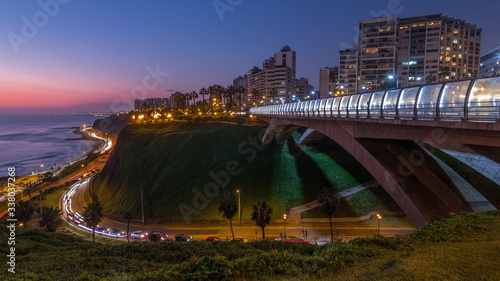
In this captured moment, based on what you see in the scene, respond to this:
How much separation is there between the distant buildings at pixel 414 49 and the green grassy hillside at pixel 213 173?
68622mm

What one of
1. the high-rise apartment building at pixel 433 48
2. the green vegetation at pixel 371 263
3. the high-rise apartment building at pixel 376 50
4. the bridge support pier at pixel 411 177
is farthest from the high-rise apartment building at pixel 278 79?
the green vegetation at pixel 371 263

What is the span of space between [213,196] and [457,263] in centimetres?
4218

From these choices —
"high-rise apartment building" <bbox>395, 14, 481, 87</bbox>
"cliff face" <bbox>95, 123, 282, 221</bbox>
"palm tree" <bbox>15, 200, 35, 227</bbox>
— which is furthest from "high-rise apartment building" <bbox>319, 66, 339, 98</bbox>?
"palm tree" <bbox>15, 200, 35, 227</bbox>

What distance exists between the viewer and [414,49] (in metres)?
115

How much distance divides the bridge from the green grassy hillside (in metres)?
15.0

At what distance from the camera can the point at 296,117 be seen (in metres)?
39.9

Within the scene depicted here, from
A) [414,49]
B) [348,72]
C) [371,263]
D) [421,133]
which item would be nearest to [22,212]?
[371,263]

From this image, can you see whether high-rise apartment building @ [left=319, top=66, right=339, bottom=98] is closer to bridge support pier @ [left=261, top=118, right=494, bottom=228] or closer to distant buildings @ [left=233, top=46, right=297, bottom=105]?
distant buildings @ [left=233, top=46, right=297, bottom=105]

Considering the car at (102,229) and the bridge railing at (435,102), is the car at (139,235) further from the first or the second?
the bridge railing at (435,102)

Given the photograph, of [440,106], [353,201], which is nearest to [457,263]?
[440,106]

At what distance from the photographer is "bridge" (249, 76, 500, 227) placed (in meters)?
13.5

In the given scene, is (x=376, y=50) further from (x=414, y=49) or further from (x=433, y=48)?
(x=433, y=48)

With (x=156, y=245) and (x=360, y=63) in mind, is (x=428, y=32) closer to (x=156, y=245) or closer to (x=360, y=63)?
(x=360, y=63)

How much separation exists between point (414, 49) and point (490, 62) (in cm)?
5981
